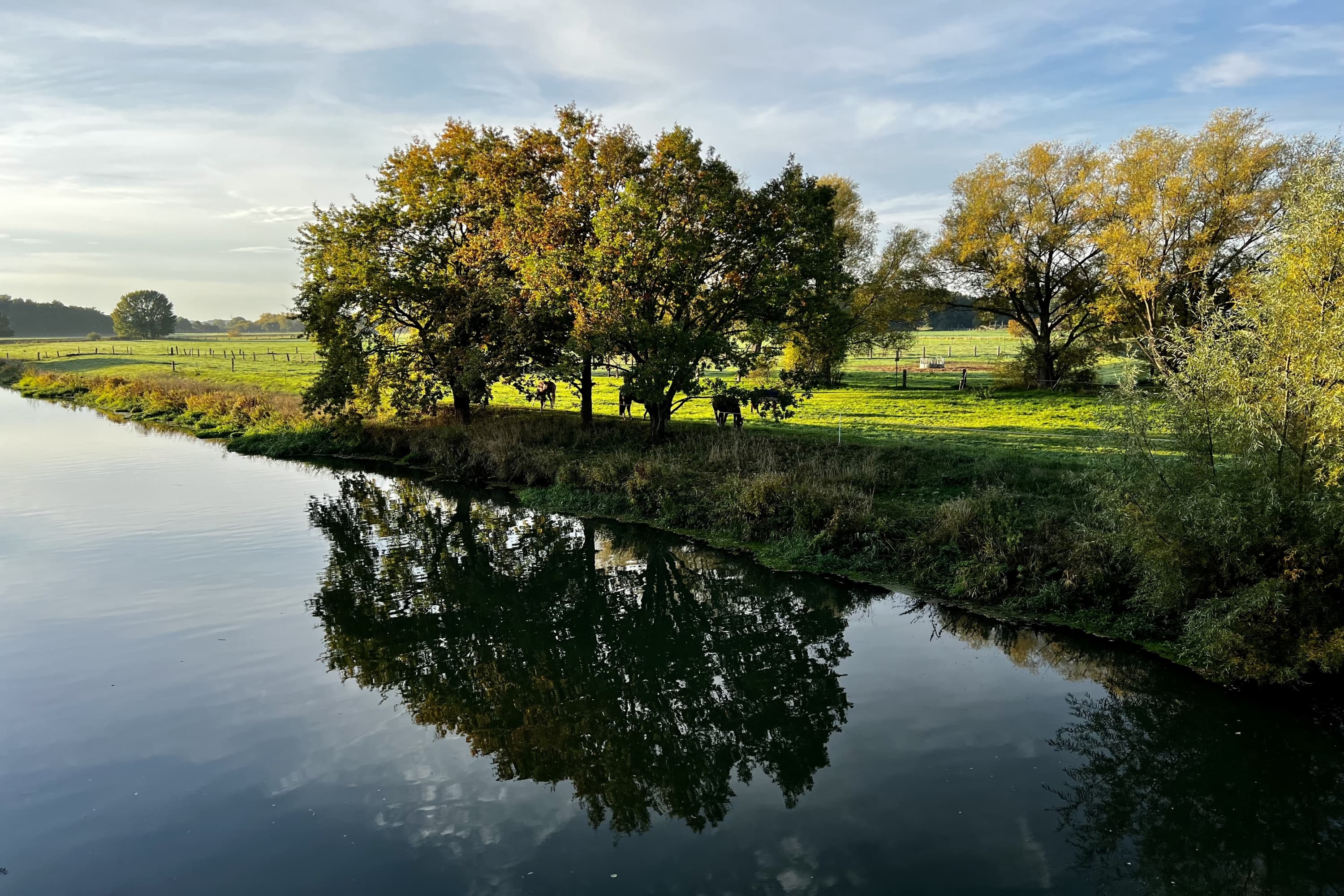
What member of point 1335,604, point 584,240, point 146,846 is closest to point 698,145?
point 584,240

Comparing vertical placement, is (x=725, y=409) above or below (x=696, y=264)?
below

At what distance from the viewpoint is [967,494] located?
18125 mm

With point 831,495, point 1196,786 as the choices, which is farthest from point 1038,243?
point 1196,786

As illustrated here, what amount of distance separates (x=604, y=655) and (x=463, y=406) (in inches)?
828

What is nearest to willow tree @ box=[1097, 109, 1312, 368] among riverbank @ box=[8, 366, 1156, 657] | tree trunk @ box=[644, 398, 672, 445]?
riverbank @ box=[8, 366, 1156, 657]

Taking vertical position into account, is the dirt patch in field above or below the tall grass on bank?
above

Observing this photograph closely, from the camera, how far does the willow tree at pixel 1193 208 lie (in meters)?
31.8

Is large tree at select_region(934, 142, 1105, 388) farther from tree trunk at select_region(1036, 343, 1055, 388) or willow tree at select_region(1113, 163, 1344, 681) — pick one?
willow tree at select_region(1113, 163, 1344, 681)

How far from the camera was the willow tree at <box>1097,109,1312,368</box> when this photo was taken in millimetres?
31844

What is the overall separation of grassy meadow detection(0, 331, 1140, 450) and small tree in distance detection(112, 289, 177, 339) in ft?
236

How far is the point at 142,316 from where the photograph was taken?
156000 millimetres

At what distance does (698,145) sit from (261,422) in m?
25.7

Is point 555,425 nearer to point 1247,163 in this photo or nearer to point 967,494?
point 967,494

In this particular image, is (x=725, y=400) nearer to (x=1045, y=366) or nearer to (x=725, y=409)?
(x=725, y=409)
